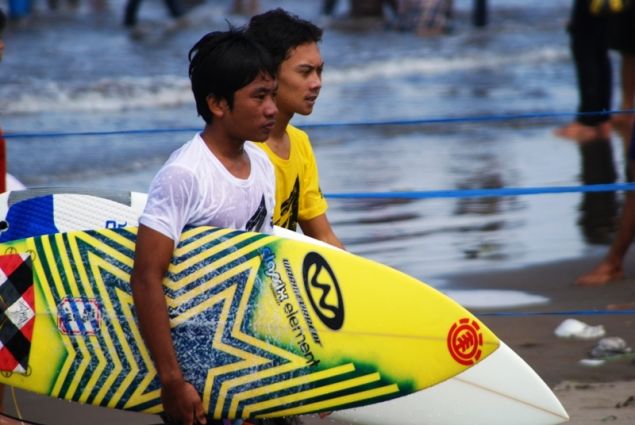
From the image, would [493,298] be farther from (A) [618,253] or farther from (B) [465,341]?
(B) [465,341]

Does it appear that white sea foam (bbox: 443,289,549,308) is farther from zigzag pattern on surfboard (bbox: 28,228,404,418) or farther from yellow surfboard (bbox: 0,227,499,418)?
zigzag pattern on surfboard (bbox: 28,228,404,418)

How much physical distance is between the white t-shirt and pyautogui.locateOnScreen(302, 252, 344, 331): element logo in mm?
165

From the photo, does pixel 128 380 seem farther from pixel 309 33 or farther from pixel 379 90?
pixel 379 90

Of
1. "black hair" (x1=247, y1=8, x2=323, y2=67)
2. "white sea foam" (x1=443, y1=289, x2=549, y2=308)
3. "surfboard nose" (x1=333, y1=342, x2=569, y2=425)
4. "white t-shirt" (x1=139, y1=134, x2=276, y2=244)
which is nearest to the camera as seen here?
"white t-shirt" (x1=139, y1=134, x2=276, y2=244)

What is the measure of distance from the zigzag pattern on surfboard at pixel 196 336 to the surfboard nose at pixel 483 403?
0.25 m

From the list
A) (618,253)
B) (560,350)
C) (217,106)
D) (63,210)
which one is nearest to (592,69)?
(618,253)

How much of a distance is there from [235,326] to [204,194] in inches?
13.8

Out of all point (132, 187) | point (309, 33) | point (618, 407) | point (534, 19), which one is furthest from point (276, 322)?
point (534, 19)

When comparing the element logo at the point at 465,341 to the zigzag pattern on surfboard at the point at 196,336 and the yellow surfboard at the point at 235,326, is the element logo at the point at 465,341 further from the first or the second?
the zigzag pattern on surfboard at the point at 196,336

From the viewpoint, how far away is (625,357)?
4.78 meters

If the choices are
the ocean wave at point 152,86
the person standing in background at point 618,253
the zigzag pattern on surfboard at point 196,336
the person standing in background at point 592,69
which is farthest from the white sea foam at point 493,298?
the ocean wave at point 152,86

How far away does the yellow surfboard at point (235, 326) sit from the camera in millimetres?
3135

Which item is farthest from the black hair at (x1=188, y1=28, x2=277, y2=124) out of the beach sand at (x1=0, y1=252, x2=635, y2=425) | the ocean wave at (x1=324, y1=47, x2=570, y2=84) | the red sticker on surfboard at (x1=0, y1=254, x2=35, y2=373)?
the ocean wave at (x1=324, y1=47, x2=570, y2=84)

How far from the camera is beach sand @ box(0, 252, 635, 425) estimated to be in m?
4.29
